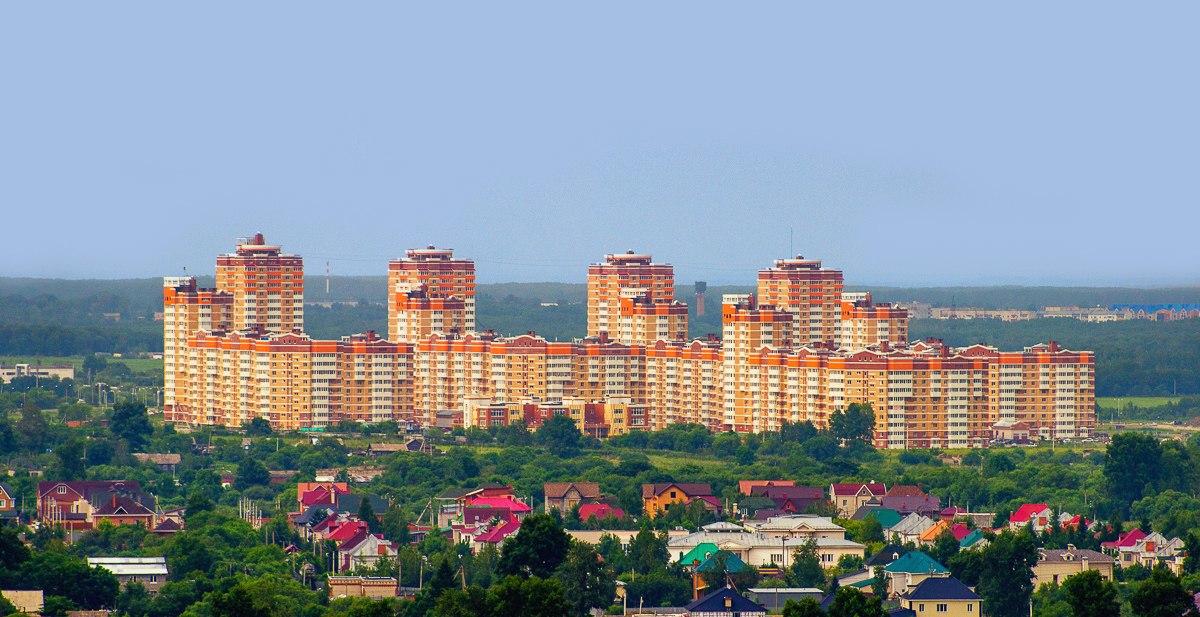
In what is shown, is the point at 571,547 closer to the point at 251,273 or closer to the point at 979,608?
the point at 979,608

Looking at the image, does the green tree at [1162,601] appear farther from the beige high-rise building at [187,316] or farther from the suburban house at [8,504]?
the beige high-rise building at [187,316]

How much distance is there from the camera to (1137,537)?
71812 millimetres

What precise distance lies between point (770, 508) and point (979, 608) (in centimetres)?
1978

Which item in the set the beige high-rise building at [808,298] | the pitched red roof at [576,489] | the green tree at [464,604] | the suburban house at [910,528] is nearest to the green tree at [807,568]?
the suburban house at [910,528]

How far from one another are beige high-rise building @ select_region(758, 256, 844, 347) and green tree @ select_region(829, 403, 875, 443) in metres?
16.2

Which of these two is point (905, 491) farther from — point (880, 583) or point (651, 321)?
point (651, 321)

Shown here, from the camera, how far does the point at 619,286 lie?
124m

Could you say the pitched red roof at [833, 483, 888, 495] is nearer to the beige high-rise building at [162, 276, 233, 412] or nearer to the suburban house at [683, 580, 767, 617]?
the suburban house at [683, 580, 767, 617]

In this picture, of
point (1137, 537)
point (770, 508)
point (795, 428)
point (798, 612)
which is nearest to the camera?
point (798, 612)

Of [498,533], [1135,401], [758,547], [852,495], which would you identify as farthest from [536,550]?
[1135,401]

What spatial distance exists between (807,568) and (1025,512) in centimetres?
1318

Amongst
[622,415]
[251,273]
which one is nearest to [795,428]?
[622,415]

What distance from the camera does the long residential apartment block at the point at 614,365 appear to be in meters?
110

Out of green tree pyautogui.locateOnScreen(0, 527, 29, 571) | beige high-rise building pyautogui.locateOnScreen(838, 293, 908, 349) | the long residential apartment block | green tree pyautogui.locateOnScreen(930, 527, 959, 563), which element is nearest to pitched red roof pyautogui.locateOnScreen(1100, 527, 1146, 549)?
green tree pyautogui.locateOnScreen(930, 527, 959, 563)
